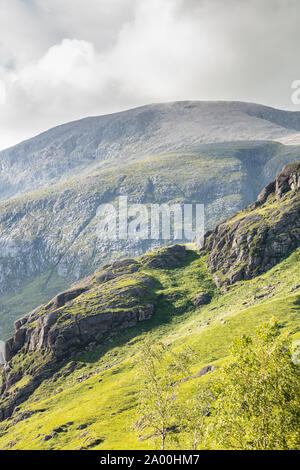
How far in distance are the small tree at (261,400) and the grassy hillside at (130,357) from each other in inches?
1734

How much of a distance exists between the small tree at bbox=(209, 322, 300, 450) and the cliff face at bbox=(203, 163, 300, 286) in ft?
→ 431

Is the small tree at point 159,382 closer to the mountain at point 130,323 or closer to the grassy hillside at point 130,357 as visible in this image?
the grassy hillside at point 130,357

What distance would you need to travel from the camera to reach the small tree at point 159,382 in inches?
1865

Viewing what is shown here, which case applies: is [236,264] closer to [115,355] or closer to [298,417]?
[115,355]

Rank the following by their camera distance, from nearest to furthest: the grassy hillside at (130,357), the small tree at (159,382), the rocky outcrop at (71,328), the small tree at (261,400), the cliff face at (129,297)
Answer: the small tree at (261,400) → the small tree at (159,382) → the grassy hillside at (130,357) → the rocky outcrop at (71,328) → the cliff face at (129,297)

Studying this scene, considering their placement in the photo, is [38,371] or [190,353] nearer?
[190,353]

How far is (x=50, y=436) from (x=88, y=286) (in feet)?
356

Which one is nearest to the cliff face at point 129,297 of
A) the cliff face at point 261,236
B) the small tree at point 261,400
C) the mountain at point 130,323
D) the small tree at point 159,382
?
the cliff face at point 261,236

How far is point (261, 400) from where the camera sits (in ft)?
105

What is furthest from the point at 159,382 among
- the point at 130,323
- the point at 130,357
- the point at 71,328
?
the point at 71,328

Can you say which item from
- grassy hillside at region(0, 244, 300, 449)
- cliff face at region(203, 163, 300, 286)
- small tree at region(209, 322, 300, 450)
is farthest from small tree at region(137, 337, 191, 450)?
cliff face at region(203, 163, 300, 286)

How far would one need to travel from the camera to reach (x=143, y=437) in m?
72.7
